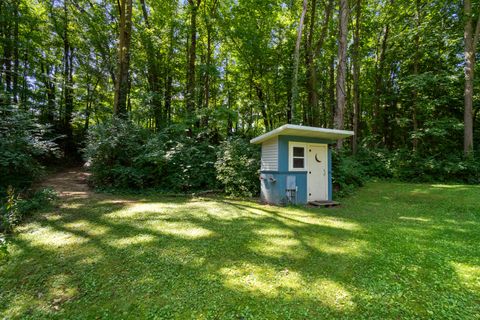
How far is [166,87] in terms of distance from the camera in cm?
1355

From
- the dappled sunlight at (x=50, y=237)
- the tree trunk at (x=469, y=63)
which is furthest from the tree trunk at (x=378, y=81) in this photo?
the dappled sunlight at (x=50, y=237)

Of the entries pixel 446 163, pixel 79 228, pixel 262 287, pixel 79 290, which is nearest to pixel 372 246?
pixel 262 287

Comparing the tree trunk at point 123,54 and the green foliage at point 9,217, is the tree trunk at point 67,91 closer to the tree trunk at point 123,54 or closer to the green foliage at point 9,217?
the tree trunk at point 123,54

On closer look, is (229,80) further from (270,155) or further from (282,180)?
(282,180)

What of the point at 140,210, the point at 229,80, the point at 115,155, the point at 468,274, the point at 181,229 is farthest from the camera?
the point at 229,80

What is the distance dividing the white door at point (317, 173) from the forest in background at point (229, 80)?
1354 millimetres

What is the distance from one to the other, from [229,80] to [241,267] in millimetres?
13033

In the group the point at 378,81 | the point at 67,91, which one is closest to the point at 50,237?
the point at 67,91

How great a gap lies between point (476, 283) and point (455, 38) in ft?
44.5

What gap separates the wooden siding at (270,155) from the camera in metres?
6.29

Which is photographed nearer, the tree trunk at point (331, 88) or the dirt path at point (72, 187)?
the dirt path at point (72, 187)

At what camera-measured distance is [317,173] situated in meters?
6.79

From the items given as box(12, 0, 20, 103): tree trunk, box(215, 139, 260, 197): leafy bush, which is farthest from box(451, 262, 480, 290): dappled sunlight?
box(12, 0, 20, 103): tree trunk

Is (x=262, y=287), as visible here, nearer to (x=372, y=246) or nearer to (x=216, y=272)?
(x=216, y=272)
